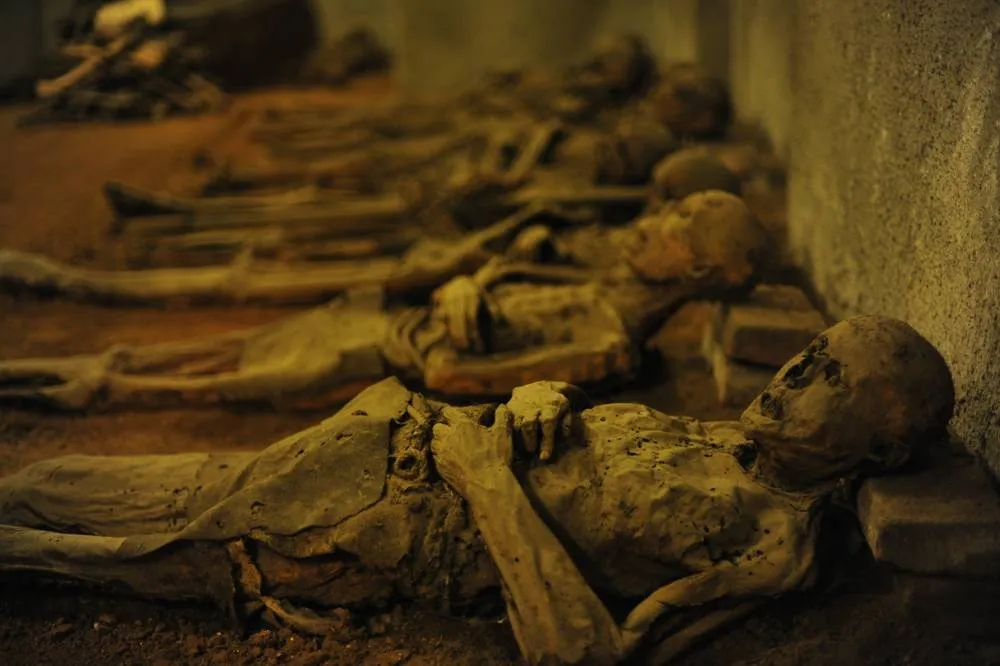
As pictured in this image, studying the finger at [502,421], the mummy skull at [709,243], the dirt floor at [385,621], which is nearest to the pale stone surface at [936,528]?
the dirt floor at [385,621]

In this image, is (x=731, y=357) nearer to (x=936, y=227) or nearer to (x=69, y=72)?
(x=936, y=227)

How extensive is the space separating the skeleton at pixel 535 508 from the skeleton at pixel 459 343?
3.04 ft

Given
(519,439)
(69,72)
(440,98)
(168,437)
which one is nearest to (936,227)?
(519,439)

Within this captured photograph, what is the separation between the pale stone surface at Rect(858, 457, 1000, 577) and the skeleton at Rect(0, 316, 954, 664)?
126 millimetres

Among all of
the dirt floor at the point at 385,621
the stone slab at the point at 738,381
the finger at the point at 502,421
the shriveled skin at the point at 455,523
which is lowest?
the dirt floor at the point at 385,621

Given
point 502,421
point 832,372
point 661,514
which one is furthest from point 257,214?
point 832,372

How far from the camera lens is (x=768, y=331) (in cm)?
416

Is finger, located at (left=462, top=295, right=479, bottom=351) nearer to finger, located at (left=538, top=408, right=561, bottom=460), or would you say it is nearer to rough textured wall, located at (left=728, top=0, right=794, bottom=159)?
finger, located at (left=538, top=408, right=561, bottom=460)

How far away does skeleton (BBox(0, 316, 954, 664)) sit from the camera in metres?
2.71

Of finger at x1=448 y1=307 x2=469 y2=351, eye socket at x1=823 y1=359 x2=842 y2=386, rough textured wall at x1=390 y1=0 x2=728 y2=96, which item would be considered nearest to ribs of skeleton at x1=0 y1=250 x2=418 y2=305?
finger at x1=448 y1=307 x2=469 y2=351

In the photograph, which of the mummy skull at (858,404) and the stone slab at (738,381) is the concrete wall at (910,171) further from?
the stone slab at (738,381)

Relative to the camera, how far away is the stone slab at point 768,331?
4.14m

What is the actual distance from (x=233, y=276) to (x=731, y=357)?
289 centimetres

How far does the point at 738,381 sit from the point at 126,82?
274 inches
